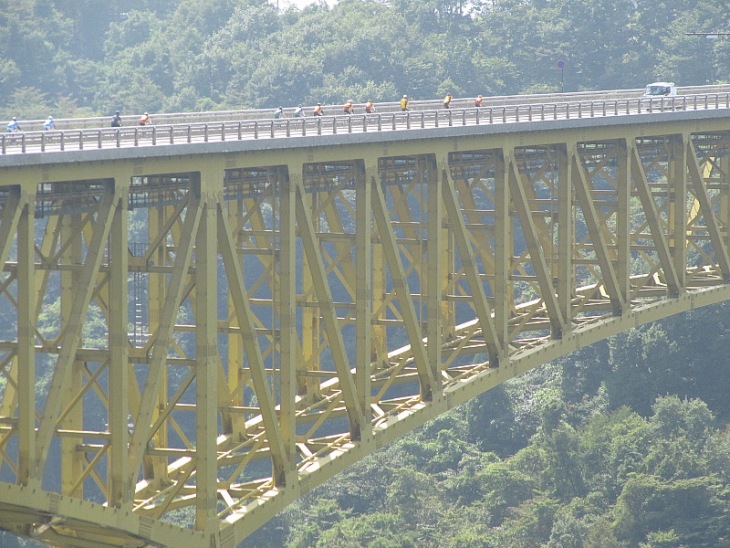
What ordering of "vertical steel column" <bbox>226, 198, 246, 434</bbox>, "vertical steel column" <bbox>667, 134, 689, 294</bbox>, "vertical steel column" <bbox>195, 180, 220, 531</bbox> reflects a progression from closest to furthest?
"vertical steel column" <bbox>195, 180, 220, 531</bbox>, "vertical steel column" <bbox>226, 198, 246, 434</bbox>, "vertical steel column" <bbox>667, 134, 689, 294</bbox>

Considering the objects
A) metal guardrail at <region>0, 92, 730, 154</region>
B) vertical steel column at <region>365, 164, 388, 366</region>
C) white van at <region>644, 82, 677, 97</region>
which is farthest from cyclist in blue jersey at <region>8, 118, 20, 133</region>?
white van at <region>644, 82, 677, 97</region>

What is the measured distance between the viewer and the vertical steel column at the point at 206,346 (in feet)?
144

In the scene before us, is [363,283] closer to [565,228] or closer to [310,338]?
[310,338]

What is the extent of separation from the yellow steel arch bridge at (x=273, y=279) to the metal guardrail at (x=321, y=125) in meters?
0.13

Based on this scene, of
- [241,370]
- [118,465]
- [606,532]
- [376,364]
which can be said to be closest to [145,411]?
[118,465]

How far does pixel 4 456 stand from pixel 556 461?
67077 millimetres

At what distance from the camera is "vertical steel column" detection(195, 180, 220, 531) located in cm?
4397

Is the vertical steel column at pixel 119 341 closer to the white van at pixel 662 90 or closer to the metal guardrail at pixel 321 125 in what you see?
the metal guardrail at pixel 321 125

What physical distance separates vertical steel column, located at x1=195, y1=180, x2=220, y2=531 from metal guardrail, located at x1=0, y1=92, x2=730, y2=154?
1.80m

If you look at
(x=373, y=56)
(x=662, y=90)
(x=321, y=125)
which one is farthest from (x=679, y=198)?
(x=373, y=56)

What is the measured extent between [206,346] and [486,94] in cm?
10510

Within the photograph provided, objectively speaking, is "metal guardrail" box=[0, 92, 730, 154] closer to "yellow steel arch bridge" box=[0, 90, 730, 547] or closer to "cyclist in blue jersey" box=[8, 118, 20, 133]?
"yellow steel arch bridge" box=[0, 90, 730, 547]

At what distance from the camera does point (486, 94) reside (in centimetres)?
14762

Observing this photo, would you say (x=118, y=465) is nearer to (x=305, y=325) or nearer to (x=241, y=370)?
(x=241, y=370)
